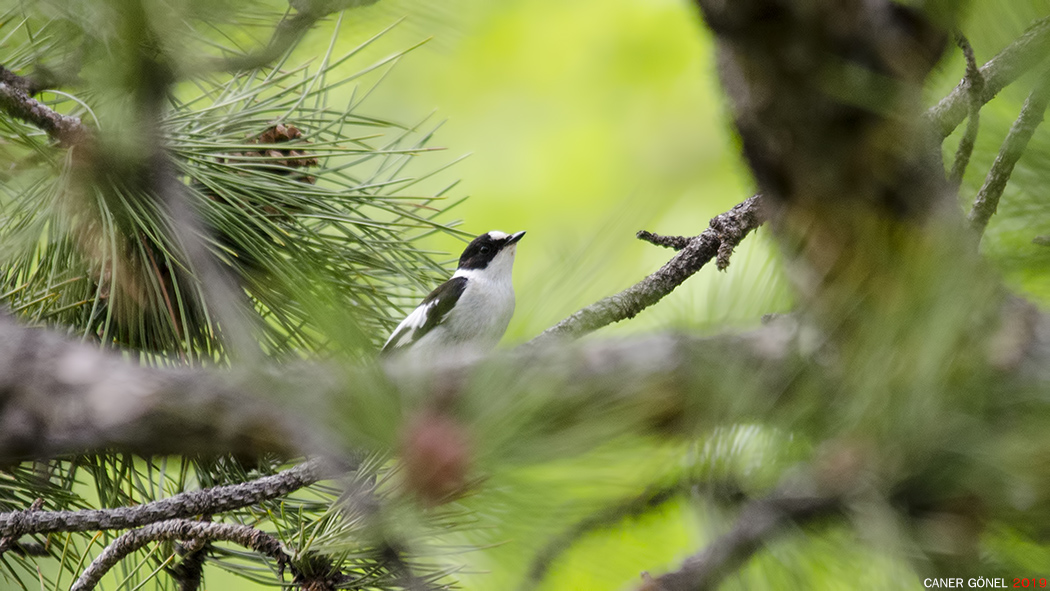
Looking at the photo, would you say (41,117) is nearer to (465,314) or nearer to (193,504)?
(193,504)

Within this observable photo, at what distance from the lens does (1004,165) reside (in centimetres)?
60

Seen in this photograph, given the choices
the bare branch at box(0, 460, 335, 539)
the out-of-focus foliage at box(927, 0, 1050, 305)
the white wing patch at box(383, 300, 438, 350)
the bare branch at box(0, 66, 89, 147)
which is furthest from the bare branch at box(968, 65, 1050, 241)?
the white wing patch at box(383, 300, 438, 350)

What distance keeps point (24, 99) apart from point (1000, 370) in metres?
1.26

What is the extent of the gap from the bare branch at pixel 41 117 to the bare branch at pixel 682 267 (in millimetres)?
798

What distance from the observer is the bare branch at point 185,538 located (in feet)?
2.71

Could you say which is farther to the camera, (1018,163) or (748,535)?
(1018,163)

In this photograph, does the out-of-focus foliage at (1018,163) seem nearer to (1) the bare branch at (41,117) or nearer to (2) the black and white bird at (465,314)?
(1) the bare branch at (41,117)

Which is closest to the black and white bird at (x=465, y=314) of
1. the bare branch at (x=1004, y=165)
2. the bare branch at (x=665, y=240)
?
the bare branch at (x=665, y=240)

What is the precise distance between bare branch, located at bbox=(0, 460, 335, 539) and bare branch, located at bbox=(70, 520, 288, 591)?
19mm

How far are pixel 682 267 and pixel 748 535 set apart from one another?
0.67 meters


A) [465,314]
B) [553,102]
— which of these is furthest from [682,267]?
[553,102]

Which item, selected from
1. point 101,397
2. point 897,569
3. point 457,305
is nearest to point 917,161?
point 897,569

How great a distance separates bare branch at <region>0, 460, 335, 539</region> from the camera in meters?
0.82

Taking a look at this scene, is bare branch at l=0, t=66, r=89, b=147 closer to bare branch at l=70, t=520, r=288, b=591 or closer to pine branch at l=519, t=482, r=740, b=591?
bare branch at l=70, t=520, r=288, b=591
